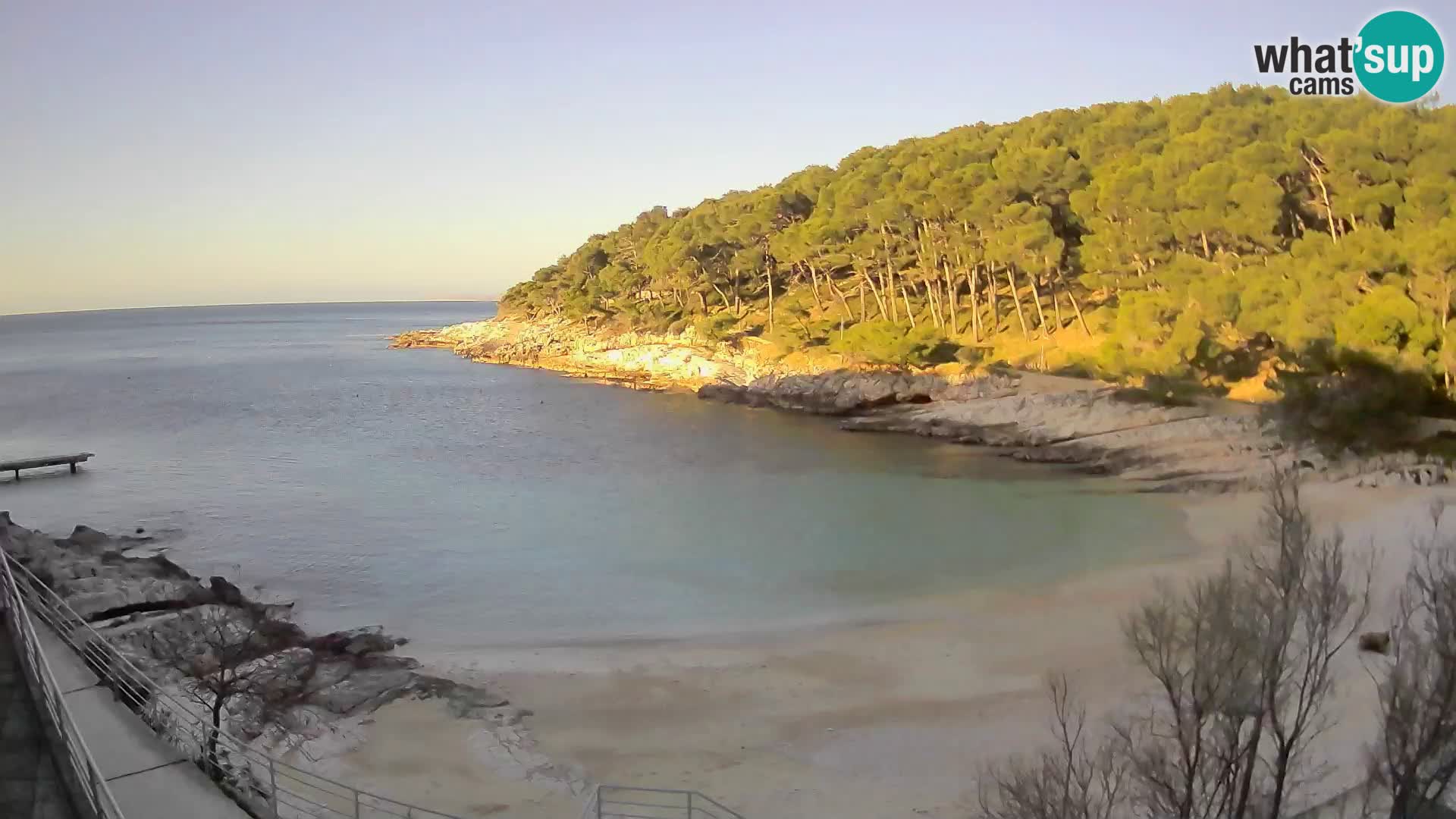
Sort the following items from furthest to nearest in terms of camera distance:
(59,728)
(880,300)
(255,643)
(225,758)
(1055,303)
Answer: (880,300) < (1055,303) < (255,643) < (225,758) < (59,728)

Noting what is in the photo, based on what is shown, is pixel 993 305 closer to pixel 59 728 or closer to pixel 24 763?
pixel 59 728

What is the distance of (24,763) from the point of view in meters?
5.12

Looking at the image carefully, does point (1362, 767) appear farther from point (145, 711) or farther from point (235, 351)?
point (235, 351)

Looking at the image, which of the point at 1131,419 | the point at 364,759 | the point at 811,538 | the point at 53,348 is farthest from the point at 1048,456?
the point at 53,348

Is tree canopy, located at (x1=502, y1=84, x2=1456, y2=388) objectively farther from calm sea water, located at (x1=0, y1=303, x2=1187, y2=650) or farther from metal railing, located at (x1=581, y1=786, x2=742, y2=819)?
metal railing, located at (x1=581, y1=786, x2=742, y2=819)

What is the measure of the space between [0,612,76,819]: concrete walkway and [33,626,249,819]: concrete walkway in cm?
85

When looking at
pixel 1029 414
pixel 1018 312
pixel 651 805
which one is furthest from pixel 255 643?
pixel 1018 312

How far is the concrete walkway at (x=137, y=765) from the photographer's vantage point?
20.2ft

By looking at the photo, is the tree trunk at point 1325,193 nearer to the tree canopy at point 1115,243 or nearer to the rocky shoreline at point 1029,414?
the tree canopy at point 1115,243

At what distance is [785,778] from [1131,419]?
2065 centimetres

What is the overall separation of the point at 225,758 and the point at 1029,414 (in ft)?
83.2

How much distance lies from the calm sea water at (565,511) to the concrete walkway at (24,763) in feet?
24.8

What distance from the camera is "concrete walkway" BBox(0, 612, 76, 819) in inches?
186

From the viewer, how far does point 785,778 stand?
9023 millimetres
